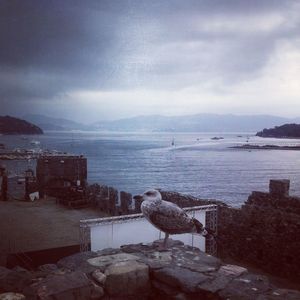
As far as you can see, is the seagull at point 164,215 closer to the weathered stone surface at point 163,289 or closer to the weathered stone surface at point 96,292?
the weathered stone surface at point 163,289

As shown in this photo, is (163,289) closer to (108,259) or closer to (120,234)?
(108,259)

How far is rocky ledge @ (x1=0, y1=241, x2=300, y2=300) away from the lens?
405 centimetres

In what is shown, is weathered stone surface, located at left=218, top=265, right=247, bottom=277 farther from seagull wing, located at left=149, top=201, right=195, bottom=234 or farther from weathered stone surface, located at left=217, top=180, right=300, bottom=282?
weathered stone surface, located at left=217, top=180, right=300, bottom=282

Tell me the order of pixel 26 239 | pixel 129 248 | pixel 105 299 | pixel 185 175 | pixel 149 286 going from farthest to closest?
pixel 185 175 → pixel 26 239 → pixel 129 248 → pixel 149 286 → pixel 105 299

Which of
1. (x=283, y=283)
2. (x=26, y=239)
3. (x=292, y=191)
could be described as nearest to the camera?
(x=283, y=283)

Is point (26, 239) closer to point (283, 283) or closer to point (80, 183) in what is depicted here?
point (283, 283)

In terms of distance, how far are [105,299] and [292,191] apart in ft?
207

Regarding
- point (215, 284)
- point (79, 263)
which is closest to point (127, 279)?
point (79, 263)

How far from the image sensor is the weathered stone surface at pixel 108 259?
4.89 meters

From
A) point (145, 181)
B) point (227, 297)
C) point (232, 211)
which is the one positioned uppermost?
point (227, 297)

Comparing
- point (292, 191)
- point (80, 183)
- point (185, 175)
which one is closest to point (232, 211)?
point (80, 183)

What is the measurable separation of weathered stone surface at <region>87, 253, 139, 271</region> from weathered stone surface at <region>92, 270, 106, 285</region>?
0.46ft

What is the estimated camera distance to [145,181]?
7588 centimetres

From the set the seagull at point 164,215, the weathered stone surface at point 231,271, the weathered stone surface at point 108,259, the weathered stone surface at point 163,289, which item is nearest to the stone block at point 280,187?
the seagull at point 164,215
